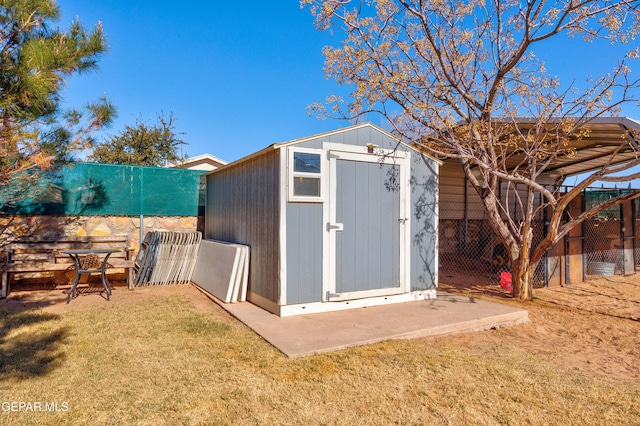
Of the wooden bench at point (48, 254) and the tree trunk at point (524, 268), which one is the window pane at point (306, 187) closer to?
the wooden bench at point (48, 254)

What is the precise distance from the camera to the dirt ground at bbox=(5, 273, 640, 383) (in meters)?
3.71

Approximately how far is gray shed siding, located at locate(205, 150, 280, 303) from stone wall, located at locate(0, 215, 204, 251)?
4.21 feet

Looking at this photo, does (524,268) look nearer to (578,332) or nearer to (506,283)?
(506,283)

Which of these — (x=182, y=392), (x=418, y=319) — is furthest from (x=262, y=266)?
(x=182, y=392)

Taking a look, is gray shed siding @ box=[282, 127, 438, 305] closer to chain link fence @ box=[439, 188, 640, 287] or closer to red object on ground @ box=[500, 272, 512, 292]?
red object on ground @ box=[500, 272, 512, 292]

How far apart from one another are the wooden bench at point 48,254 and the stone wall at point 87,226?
0.57ft

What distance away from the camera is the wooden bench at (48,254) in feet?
19.0

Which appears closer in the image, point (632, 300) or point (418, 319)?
point (418, 319)

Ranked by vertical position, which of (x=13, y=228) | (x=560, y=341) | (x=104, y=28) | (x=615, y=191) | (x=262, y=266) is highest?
(x=104, y=28)

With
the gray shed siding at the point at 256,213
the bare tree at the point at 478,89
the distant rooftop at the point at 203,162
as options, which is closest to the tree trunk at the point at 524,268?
the bare tree at the point at 478,89

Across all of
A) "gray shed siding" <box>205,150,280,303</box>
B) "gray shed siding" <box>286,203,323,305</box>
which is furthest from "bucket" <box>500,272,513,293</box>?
"gray shed siding" <box>205,150,280,303</box>

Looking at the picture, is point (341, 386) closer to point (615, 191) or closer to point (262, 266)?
point (262, 266)

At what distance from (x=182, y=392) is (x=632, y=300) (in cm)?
707

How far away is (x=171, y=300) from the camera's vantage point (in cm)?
571
